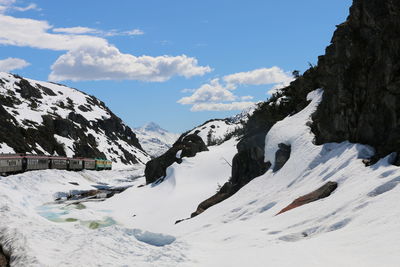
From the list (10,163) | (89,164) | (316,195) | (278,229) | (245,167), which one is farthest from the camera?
(89,164)

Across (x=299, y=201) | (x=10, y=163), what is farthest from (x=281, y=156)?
(x=10, y=163)

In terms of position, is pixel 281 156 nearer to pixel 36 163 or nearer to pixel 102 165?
pixel 36 163

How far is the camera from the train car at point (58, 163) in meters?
68.7

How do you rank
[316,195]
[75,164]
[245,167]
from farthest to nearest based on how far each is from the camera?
[75,164] → [245,167] → [316,195]

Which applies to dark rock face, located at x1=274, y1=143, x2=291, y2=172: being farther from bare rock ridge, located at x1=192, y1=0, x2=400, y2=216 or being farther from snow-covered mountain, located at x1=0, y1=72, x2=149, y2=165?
snow-covered mountain, located at x1=0, y1=72, x2=149, y2=165

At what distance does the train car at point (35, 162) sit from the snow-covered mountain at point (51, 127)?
18.2 m

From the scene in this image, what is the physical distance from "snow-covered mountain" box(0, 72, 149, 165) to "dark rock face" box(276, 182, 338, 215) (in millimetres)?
74372

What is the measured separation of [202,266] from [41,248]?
4.53 metres

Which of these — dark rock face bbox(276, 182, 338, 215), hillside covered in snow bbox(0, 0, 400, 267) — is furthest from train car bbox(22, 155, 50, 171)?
dark rock face bbox(276, 182, 338, 215)

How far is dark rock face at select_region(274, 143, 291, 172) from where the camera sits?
23.5 meters

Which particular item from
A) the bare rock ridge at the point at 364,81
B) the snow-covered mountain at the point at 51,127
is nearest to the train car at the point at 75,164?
the snow-covered mountain at the point at 51,127

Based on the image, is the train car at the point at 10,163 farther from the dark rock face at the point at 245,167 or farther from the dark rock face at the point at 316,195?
the dark rock face at the point at 316,195

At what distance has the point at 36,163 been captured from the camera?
6144 centimetres

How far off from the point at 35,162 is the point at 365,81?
53.3m
